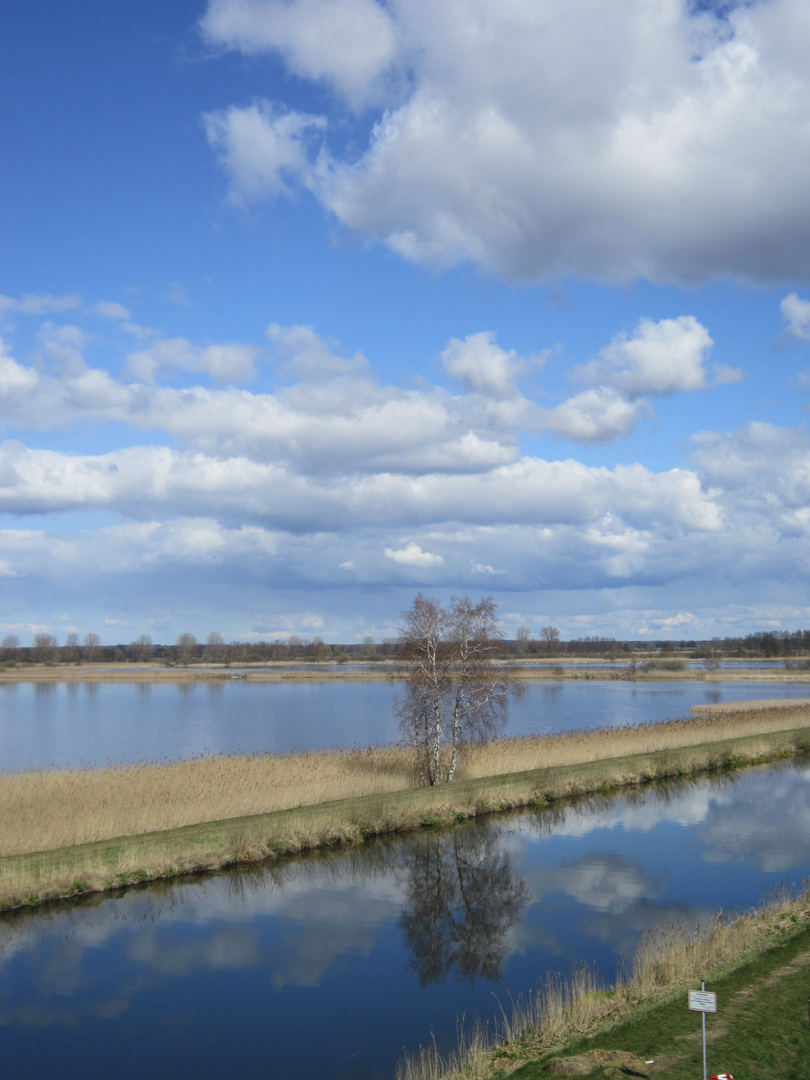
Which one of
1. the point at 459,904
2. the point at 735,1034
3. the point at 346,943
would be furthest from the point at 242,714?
the point at 735,1034

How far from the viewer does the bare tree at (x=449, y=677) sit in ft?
93.5

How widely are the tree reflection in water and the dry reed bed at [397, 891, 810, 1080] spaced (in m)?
2.16

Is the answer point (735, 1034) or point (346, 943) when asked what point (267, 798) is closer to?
point (346, 943)

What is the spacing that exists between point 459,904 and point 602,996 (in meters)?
7.04

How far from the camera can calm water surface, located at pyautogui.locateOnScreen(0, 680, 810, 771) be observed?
41275 mm

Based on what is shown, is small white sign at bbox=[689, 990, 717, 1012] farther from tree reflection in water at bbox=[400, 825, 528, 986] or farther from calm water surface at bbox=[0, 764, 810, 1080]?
tree reflection in water at bbox=[400, 825, 528, 986]

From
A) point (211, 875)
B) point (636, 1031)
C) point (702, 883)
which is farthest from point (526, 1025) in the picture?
point (211, 875)

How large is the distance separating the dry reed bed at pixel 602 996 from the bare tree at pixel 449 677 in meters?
14.7

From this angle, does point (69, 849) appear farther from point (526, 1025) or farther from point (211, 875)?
point (526, 1025)

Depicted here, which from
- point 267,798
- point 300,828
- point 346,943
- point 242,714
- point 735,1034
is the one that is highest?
point 735,1034

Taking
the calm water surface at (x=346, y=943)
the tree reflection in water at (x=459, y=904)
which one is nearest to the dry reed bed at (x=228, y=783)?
the calm water surface at (x=346, y=943)

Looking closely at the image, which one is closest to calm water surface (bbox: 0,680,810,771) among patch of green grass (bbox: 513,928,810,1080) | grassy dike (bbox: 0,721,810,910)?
grassy dike (bbox: 0,721,810,910)

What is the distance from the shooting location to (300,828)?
71.2 ft

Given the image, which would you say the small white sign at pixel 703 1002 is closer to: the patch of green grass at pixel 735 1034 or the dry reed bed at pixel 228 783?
the patch of green grass at pixel 735 1034
